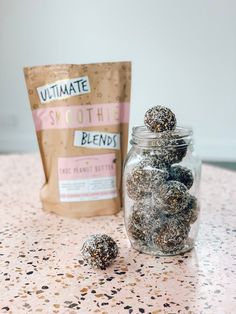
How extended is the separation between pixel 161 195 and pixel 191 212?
0.07m

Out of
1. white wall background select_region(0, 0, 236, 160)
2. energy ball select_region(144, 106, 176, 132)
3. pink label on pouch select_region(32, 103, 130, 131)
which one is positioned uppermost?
energy ball select_region(144, 106, 176, 132)

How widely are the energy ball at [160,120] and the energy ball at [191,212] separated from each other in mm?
128

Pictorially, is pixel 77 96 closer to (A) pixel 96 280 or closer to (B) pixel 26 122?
(A) pixel 96 280

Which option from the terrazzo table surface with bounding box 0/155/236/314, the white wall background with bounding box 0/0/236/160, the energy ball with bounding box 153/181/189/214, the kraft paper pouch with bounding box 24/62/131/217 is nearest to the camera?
the terrazzo table surface with bounding box 0/155/236/314

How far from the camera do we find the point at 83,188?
38.2 inches

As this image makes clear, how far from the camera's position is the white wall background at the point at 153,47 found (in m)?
3.75

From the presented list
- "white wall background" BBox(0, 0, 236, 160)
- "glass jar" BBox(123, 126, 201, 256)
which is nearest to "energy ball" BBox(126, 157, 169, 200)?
"glass jar" BBox(123, 126, 201, 256)

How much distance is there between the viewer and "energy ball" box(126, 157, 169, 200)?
0.73 metres

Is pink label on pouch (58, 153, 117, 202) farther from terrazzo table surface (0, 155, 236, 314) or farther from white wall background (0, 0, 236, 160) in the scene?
white wall background (0, 0, 236, 160)

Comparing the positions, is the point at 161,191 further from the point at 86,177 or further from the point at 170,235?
the point at 86,177

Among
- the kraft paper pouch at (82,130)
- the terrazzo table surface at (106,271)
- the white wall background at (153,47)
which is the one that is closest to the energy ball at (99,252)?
the terrazzo table surface at (106,271)

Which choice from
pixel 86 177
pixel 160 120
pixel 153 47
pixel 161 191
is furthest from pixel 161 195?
pixel 153 47

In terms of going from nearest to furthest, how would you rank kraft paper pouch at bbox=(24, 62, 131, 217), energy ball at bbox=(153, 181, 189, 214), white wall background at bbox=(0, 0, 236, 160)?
energy ball at bbox=(153, 181, 189, 214)
kraft paper pouch at bbox=(24, 62, 131, 217)
white wall background at bbox=(0, 0, 236, 160)

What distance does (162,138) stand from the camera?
0.75 metres
